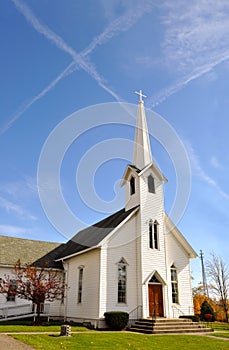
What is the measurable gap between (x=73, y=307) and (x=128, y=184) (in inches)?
408

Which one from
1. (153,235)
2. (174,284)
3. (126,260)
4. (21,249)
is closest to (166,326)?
(126,260)

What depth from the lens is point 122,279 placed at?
20.1 metres

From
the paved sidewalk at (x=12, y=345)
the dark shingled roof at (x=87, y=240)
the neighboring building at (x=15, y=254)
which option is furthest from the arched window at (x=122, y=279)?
the paved sidewalk at (x=12, y=345)

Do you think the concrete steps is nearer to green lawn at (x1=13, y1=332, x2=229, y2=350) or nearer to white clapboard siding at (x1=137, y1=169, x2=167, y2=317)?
white clapboard siding at (x1=137, y1=169, x2=167, y2=317)

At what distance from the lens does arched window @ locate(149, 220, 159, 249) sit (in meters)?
21.8

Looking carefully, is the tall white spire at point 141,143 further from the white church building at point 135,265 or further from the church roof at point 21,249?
the church roof at point 21,249

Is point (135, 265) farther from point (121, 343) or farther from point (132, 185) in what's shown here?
point (121, 343)

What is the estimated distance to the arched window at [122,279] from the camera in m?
19.6

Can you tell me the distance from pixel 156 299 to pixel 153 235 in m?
4.34

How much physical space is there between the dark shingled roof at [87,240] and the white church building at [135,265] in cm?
19

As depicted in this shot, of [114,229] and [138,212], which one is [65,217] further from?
[138,212]

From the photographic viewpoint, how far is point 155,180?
24.5 metres

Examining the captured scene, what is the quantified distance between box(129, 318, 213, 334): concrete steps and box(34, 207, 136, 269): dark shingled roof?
560cm

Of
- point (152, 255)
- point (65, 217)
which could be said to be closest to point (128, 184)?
point (152, 255)
